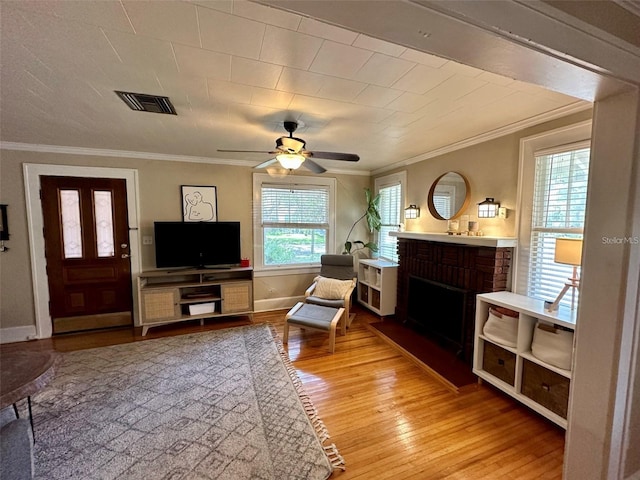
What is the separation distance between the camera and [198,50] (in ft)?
4.76

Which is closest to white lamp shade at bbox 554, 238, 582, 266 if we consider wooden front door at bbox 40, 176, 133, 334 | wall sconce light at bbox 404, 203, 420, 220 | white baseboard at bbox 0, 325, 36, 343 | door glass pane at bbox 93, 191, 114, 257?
wall sconce light at bbox 404, 203, 420, 220

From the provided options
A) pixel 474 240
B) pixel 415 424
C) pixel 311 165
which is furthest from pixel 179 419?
pixel 474 240

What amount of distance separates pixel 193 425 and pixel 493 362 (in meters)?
2.54

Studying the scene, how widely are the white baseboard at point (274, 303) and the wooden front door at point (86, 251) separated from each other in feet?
5.86

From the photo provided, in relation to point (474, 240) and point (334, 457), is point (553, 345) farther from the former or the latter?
point (334, 457)

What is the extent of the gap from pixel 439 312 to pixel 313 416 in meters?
1.94

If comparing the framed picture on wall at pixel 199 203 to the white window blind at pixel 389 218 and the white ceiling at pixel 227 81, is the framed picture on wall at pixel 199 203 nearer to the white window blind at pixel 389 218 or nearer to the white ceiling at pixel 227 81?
the white ceiling at pixel 227 81

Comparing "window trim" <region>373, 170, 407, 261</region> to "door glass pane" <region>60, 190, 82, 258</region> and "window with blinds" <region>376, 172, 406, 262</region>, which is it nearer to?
"window with blinds" <region>376, 172, 406, 262</region>

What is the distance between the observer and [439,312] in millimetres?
3230

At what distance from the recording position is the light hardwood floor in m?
1.67

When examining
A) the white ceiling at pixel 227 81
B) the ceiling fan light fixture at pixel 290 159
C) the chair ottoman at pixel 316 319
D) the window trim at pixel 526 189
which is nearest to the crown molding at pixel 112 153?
the white ceiling at pixel 227 81

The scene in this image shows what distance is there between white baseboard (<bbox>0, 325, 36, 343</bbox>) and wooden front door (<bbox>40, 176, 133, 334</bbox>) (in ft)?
0.75

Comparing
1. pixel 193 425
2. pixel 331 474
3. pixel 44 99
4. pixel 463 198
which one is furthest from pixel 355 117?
pixel 193 425

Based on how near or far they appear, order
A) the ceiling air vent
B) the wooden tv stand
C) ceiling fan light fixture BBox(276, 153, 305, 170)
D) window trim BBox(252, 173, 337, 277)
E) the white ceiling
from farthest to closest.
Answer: window trim BBox(252, 173, 337, 277) < the wooden tv stand < ceiling fan light fixture BBox(276, 153, 305, 170) < the ceiling air vent < the white ceiling
